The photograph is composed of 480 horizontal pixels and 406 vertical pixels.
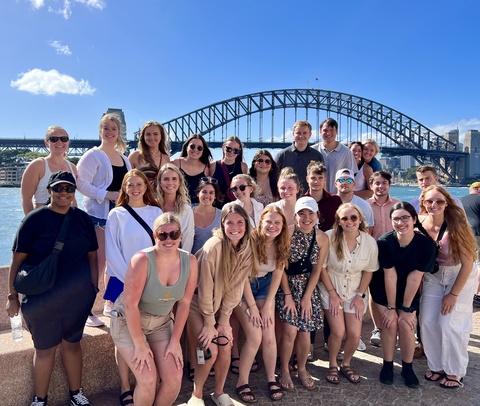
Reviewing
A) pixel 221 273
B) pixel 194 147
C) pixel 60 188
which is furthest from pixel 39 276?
pixel 194 147

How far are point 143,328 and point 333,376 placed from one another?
46.0 inches

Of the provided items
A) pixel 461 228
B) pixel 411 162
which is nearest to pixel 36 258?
pixel 461 228

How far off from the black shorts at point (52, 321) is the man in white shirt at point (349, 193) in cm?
183

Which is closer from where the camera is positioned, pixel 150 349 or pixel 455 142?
pixel 150 349

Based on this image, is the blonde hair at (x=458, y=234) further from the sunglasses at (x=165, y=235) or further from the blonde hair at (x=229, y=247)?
the sunglasses at (x=165, y=235)

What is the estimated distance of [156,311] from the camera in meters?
1.98

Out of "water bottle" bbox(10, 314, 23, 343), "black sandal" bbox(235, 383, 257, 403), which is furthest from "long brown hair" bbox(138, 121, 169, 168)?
"black sandal" bbox(235, 383, 257, 403)

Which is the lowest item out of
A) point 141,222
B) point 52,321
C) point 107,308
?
point 107,308

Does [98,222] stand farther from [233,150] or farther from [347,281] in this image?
[347,281]

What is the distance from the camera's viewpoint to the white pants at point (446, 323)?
2.40 m

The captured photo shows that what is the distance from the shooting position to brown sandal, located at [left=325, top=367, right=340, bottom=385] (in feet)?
7.84

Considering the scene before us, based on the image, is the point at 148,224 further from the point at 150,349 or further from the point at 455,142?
the point at 455,142

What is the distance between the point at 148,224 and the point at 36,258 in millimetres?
552

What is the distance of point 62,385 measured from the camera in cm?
213
